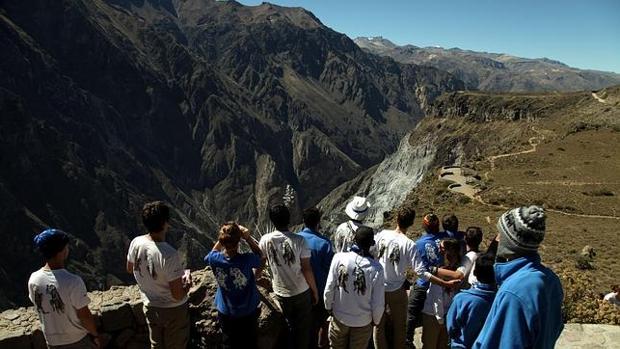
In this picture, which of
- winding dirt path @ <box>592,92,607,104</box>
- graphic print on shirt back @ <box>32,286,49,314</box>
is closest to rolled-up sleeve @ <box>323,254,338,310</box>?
graphic print on shirt back @ <box>32,286,49,314</box>

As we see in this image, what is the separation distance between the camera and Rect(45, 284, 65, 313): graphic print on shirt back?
6.18 metres

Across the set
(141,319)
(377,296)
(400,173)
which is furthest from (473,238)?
(400,173)

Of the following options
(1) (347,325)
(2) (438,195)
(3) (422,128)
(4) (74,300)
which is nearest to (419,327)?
(1) (347,325)

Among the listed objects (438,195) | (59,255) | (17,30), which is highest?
(17,30)

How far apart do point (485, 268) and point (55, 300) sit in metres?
4.90

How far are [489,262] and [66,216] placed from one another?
16171 centimetres

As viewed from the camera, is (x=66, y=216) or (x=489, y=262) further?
(x=66, y=216)

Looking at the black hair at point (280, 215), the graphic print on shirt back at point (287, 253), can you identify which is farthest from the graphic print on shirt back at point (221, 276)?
the black hair at point (280, 215)

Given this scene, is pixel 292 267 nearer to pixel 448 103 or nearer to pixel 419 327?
pixel 419 327

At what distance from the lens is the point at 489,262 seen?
544cm

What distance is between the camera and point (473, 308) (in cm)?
518

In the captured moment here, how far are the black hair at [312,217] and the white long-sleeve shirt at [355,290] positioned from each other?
119 cm

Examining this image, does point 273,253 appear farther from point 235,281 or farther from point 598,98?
point 598,98

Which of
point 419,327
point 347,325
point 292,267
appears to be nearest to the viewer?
point 347,325
